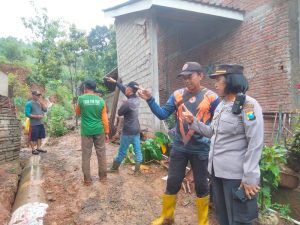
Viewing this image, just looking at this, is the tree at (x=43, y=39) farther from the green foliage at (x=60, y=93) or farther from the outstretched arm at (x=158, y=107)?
the outstretched arm at (x=158, y=107)

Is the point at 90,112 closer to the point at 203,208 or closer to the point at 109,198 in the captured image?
the point at 109,198

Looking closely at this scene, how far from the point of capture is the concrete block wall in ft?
25.5

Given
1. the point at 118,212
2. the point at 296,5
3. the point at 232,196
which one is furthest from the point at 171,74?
the point at 232,196

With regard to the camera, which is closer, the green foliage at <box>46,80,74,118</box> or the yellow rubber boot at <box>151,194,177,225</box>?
the yellow rubber boot at <box>151,194,177,225</box>

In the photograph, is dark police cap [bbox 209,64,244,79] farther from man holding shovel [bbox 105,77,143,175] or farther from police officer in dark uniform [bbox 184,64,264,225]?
man holding shovel [bbox 105,77,143,175]

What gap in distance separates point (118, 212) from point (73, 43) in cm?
1226

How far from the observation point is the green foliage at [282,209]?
13.1ft

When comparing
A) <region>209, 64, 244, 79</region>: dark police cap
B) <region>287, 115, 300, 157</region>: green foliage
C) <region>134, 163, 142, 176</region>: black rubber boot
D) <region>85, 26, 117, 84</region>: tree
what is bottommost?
<region>134, 163, 142, 176</region>: black rubber boot

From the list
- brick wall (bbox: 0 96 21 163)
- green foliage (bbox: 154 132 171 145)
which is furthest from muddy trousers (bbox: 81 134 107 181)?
brick wall (bbox: 0 96 21 163)

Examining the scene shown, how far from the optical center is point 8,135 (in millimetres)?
6570

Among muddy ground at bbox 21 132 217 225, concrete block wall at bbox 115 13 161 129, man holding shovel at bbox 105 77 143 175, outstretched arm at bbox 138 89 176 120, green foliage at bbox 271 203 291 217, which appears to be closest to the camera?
outstretched arm at bbox 138 89 176 120

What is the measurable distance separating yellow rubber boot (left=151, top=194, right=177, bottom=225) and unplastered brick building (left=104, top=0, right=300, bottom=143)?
161 inches

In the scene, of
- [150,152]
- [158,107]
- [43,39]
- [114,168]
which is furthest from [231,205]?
[43,39]

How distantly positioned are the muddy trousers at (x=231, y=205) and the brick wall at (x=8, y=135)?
5.42 meters
